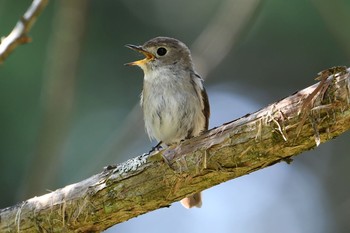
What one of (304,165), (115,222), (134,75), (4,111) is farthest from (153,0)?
(115,222)

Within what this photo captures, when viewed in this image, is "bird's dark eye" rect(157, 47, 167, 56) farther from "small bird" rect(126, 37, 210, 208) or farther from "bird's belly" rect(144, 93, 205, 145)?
"bird's belly" rect(144, 93, 205, 145)

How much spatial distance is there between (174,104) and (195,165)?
4.51 ft

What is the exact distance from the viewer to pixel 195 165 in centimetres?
390

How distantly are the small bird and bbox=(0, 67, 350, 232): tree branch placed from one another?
1.08m

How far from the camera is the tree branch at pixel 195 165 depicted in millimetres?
3475

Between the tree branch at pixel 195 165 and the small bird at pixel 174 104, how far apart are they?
108 cm

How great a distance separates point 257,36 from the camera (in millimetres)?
7582

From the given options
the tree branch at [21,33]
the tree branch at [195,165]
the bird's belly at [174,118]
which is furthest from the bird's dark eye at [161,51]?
the tree branch at [21,33]

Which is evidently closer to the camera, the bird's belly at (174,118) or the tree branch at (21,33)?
the tree branch at (21,33)

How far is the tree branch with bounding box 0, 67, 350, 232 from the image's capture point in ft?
11.4

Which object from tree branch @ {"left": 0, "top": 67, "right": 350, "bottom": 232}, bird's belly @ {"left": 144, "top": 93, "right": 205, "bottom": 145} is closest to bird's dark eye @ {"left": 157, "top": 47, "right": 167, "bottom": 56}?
bird's belly @ {"left": 144, "top": 93, "right": 205, "bottom": 145}

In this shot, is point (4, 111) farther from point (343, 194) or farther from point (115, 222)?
point (343, 194)

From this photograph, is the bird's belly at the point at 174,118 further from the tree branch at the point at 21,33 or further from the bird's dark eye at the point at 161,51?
the tree branch at the point at 21,33

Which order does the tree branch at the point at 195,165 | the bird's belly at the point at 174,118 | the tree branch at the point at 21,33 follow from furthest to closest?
the bird's belly at the point at 174,118 → the tree branch at the point at 195,165 → the tree branch at the point at 21,33
